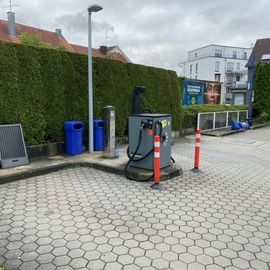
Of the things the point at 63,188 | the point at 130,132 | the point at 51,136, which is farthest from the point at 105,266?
the point at 51,136

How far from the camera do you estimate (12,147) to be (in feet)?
20.2

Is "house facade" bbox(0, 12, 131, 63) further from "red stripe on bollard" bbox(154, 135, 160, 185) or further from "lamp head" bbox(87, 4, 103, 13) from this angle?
"red stripe on bollard" bbox(154, 135, 160, 185)

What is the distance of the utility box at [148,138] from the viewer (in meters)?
5.50

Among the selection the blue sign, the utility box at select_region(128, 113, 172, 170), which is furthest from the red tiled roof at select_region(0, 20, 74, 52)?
the utility box at select_region(128, 113, 172, 170)

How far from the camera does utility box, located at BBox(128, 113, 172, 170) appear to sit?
5.50 m

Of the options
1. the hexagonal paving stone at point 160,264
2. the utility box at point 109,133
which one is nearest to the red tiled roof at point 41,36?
the utility box at point 109,133

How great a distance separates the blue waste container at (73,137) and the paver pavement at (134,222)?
3.82 feet

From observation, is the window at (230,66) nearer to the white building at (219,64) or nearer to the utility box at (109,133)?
the white building at (219,64)

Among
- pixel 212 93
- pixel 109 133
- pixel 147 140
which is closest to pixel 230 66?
pixel 212 93

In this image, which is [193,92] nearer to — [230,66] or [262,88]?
[262,88]

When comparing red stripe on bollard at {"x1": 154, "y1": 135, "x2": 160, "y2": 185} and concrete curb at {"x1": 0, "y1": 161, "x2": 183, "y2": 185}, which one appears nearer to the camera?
red stripe on bollard at {"x1": 154, "y1": 135, "x2": 160, "y2": 185}

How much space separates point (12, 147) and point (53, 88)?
1806mm

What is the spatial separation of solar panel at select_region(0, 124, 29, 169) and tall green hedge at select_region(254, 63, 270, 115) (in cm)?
1562

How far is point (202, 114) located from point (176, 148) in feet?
12.9
